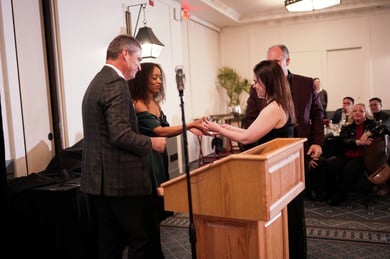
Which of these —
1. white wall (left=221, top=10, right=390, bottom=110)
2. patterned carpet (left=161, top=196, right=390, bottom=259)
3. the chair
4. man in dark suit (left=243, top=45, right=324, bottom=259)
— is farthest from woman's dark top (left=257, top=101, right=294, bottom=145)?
white wall (left=221, top=10, right=390, bottom=110)

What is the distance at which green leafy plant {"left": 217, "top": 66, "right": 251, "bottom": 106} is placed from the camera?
846cm

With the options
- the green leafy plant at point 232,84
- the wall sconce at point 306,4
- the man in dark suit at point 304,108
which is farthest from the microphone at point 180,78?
the green leafy plant at point 232,84

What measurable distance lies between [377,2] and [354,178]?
484cm

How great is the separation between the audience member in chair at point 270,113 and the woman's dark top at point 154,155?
38 centimetres

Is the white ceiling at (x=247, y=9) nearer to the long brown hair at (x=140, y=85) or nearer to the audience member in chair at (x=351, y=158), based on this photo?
the audience member in chair at (x=351, y=158)

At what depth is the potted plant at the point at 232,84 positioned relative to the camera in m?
8.46

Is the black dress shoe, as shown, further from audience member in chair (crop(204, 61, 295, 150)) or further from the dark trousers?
the dark trousers

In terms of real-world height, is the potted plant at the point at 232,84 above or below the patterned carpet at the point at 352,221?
above

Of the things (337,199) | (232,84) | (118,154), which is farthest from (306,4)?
(118,154)

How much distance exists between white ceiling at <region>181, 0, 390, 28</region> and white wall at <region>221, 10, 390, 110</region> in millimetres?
248

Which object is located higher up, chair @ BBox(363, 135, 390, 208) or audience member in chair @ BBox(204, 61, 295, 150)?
audience member in chair @ BBox(204, 61, 295, 150)

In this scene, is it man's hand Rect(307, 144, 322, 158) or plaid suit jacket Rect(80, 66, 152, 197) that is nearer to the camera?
plaid suit jacket Rect(80, 66, 152, 197)

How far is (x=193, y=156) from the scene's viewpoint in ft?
23.3

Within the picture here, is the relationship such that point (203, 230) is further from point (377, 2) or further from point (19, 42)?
point (377, 2)
